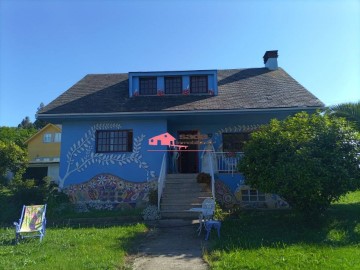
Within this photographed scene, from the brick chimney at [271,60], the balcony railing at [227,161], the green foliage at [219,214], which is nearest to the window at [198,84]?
the balcony railing at [227,161]

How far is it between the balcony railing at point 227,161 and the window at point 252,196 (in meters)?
1.03

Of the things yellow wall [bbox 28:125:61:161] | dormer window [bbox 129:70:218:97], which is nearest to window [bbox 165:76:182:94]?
dormer window [bbox 129:70:218:97]

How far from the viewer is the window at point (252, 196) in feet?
47.1

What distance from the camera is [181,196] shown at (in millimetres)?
13055

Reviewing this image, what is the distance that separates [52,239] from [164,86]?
10031 mm

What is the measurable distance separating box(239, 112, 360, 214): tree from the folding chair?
6.12 metres

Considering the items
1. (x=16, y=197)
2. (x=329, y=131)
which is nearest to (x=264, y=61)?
(x=329, y=131)

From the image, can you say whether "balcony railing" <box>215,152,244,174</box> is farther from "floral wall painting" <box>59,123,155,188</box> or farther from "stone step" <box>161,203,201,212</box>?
"floral wall painting" <box>59,123,155,188</box>

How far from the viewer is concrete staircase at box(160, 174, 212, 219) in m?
12.2

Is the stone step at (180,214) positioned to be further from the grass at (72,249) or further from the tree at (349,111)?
the tree at (349,111)

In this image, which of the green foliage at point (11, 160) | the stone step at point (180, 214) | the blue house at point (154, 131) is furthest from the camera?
the green foliage at point (11, 160)

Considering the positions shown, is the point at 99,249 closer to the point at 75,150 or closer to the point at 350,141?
the point at 350,141

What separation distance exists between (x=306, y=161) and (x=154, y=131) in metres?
7.53

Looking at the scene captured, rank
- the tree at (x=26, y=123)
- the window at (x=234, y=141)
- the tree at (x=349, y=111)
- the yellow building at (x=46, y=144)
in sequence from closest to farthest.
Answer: the tree at (x=349, y=111) < the window at (x=234, y=141) < the yellow building at (x=46, y=144) < the tree at (x=26, y=123)
